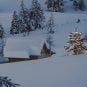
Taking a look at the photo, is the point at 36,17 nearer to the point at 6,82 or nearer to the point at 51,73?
the point at 51,73

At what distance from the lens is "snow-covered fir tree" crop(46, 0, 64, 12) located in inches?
3724

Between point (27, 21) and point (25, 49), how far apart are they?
37845 millimetres

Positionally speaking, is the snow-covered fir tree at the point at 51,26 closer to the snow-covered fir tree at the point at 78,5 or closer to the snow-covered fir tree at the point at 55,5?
the snow-covered fir tree at the point at 55,5

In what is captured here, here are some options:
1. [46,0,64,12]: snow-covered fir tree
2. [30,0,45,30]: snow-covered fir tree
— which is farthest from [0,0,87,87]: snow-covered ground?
[46,0,64,12]: snow-covered fir tree

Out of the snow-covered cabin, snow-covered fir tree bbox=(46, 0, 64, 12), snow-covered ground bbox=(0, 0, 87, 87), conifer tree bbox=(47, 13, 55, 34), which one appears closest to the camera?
snow-covered ground bbox=(0, 0, 87, 87)

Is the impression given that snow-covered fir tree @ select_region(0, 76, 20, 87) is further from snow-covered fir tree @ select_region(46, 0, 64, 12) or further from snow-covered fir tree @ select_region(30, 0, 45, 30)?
snow-covered fir tree @ select_region(46, 0, 64, 12)

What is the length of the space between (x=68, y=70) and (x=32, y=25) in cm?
6113

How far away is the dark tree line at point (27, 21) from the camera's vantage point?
75.5m

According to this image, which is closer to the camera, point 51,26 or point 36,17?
point 51,26

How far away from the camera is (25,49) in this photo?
144 ft

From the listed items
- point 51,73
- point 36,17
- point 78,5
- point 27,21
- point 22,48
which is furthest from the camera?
point 78,5

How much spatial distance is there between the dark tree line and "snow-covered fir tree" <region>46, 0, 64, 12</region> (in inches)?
338

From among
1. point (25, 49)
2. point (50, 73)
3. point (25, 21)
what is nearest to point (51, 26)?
point (25, 21)

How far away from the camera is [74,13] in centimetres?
9225
